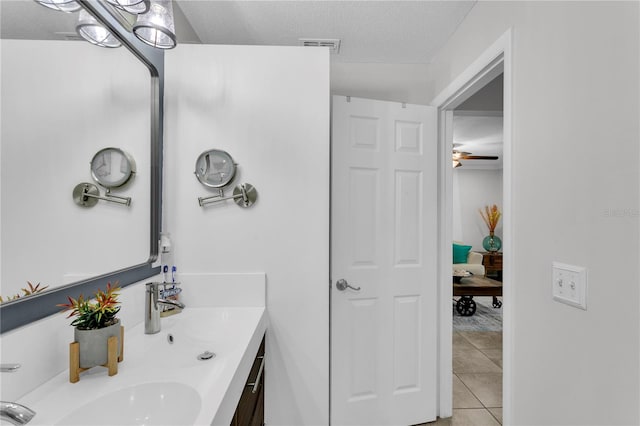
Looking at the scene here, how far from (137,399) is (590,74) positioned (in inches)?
65.5

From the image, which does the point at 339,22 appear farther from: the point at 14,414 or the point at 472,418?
the point at 472,418

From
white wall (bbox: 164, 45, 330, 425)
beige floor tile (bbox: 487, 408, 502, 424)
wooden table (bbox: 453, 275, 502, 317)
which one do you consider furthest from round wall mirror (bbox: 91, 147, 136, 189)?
wooden table (bbox: 453, 275, 502, 317)

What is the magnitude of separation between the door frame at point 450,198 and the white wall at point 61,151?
164 cm

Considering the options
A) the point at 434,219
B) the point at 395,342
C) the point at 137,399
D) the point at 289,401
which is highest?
the point at 434,219

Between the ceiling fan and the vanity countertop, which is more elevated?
the ceiling fan

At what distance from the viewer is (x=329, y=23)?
78.6 inches

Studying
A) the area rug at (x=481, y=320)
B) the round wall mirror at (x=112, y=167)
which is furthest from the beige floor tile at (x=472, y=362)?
the round wall mirror at (x=112, y=167)

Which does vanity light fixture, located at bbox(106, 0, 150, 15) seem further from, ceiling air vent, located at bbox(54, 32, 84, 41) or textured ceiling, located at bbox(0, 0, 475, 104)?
textured ceiling, located at bbox(0, 0, 475, 104)

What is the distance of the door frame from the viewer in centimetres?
147

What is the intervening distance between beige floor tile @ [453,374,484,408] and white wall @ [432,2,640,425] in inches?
46.9

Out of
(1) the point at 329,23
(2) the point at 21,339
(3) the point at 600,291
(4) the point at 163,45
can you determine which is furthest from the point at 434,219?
(2) the point at 21,339

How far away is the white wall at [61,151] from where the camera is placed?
84 centimetres

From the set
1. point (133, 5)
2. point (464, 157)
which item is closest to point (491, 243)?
point (464, 157)

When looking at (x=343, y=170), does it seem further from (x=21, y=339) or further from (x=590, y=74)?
(x=21, y=339)
